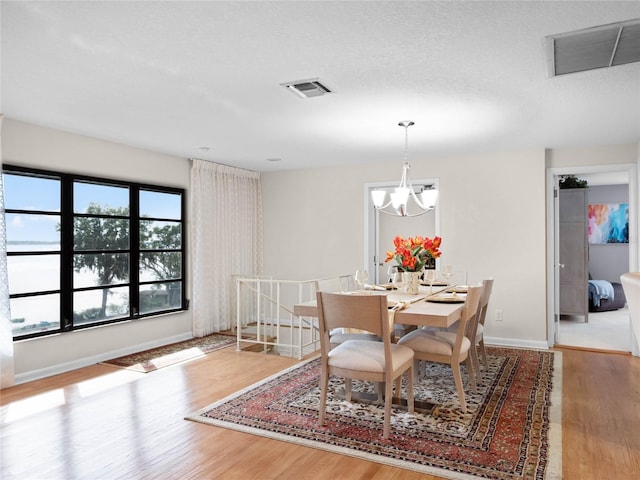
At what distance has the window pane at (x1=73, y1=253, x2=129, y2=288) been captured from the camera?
462 cm

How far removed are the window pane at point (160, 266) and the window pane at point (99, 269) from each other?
0.23 metres

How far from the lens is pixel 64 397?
3615 mm

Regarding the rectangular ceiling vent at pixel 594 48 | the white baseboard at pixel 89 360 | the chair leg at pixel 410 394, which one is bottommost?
the white baseboard at pixel 89 360

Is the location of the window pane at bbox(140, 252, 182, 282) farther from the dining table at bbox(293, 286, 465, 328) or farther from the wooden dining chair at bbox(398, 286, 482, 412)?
the wooden dining chair at bbox(398, 286, 482, 412)

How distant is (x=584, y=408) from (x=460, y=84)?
8.24 ft

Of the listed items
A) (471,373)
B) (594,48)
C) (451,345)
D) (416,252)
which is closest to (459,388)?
(451,345)

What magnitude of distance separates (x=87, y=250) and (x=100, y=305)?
0.61 meters

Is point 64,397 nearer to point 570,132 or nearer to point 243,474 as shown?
point 243,474

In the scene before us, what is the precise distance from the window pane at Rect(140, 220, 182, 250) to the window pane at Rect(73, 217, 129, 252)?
0.76 ft

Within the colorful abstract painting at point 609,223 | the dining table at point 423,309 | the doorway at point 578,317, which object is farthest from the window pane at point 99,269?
the colorful abstract painting at point 609,223

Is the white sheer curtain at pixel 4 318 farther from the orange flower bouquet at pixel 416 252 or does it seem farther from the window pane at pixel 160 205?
the orange flower bouquet at pixel 416 252

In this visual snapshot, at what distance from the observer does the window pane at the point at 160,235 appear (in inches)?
212

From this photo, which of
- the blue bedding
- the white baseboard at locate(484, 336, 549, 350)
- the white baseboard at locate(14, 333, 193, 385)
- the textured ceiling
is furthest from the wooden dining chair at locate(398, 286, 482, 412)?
the blue bedding

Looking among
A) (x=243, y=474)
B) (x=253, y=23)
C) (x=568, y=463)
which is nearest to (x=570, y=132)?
(x=568, y=463)
